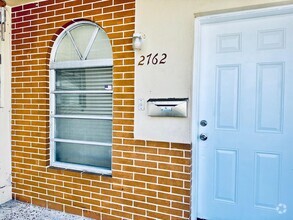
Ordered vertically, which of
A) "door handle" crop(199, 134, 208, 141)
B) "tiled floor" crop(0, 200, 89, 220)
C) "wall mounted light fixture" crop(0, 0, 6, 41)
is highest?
"wall mounted light fixture" crop(0, 0, 6, 41)

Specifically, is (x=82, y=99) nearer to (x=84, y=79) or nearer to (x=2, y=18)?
(x=84, y=79)

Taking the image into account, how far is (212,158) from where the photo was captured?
99.2 inches

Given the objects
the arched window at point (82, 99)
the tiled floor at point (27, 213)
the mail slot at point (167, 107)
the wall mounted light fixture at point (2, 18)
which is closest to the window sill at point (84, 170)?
the arched window at point (82, 99)

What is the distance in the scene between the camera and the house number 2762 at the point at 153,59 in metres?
2.49

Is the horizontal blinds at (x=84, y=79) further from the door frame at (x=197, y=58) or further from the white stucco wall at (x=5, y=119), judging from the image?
the door frame at (x=197, y=58)

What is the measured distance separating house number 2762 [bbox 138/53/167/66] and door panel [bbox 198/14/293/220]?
0.41m

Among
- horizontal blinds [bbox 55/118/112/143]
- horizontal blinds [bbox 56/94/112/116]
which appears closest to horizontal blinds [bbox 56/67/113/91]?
horizontal blinds [bbox 56/94/112/116]

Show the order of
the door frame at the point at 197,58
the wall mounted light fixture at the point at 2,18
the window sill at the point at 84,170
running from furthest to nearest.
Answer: the wall mounted light fixture at the point at 2,18
the window sill at the point at 84,170
the door frame at the point at 197,58

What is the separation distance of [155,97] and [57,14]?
68.1 inches

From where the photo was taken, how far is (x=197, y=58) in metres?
2.43

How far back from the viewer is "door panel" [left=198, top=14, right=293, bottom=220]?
2.25 m

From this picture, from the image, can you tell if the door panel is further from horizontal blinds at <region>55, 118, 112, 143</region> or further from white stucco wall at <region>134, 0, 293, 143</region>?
horizontal blinds at <region>55, 118, 112, 143</region>

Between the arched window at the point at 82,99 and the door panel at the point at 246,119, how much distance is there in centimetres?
117

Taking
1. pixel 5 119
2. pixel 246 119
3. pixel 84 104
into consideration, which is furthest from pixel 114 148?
pixel 5 119
